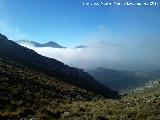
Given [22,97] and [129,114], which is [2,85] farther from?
[129,114]

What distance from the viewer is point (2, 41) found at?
144000mm

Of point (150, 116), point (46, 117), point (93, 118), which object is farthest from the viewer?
point (46, 117)

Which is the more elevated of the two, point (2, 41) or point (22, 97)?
point (2, 41)

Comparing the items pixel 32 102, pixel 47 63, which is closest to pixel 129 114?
pixel 32 102

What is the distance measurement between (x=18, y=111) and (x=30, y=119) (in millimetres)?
5526

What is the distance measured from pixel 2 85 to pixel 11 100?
8.72 m

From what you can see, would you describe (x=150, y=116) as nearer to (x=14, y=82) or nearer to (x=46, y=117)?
(x=46, y=117)

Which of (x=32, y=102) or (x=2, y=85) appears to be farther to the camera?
(x=2, y=85)

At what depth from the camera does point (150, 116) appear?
21922mm

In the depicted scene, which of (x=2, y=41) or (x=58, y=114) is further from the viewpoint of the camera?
(x=2, y=41)

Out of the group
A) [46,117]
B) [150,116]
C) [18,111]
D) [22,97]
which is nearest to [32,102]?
[22,97]

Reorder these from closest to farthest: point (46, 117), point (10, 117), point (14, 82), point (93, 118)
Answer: point (93, 118)
point (46, 117)
point (10, 117)
point (14, 82)

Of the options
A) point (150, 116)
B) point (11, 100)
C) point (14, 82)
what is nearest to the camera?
point (150, 116)

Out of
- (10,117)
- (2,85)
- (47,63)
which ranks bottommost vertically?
(10,117)
